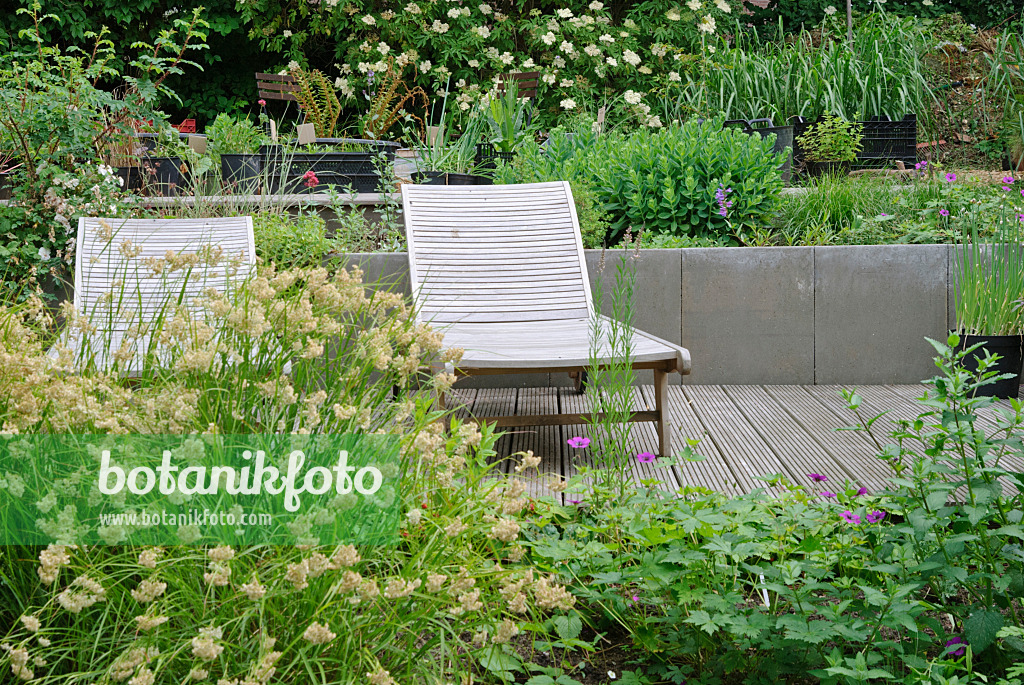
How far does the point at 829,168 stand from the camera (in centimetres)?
573

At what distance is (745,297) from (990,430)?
1323mm

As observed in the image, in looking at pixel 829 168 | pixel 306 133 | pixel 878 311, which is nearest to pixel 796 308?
pixel 878 311

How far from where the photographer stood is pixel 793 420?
366cm

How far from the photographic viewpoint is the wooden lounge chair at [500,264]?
3.74m

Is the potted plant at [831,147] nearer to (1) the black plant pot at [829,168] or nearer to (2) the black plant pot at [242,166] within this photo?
(1) the black plant pot at [829,168]

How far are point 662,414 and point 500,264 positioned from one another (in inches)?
53.5

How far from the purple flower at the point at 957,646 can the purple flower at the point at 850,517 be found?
0.26 metres

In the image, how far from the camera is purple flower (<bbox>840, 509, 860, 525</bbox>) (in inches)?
66.4

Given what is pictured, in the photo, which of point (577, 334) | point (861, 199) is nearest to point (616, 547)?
point (577, 334)

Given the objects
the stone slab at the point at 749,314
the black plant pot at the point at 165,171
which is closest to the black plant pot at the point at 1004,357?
the stone slab at the point at 749,314

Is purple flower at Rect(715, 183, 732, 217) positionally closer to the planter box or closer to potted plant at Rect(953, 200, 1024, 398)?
potted plant at Rect(953, 200, 1024, 398)

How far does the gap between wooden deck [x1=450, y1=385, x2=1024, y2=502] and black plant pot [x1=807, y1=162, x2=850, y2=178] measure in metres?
1.82

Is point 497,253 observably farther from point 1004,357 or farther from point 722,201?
point 1004,357

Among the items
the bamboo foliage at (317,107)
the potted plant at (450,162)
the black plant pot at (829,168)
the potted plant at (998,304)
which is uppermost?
the bamboo foliage at (317,107)
